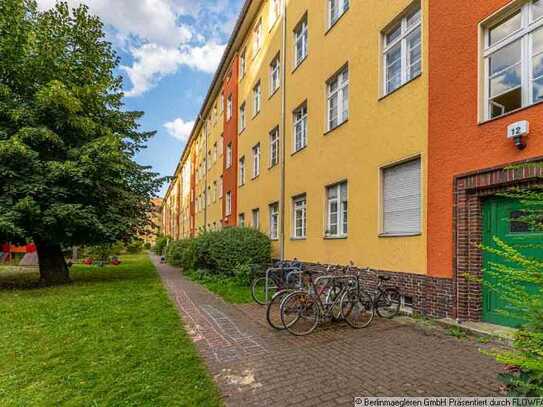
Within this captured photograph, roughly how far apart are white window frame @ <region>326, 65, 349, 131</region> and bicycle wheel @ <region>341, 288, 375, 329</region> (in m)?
5.24

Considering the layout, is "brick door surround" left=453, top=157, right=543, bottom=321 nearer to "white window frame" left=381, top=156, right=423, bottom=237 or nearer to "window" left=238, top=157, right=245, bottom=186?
"white window frame" left=381, top=156, right=423, bottom=237

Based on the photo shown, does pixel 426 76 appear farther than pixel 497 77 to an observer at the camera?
Yes

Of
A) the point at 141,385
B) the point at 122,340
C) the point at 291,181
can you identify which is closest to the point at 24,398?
the point at 141,385

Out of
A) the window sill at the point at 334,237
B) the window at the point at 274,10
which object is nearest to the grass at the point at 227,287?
the window sill at the point at 334,237

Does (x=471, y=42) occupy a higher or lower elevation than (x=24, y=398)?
higher

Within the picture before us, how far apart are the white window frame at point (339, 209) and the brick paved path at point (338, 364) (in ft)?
12.1

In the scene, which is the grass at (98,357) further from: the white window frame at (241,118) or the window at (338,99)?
the white window frame at (241,118)

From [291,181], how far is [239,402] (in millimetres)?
10692

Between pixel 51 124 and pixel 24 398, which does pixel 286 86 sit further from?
pixel 24 398

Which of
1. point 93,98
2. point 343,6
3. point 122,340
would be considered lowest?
point 122,340

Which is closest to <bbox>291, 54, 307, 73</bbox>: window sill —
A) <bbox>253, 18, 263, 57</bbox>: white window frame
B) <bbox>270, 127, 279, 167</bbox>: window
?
<bbox>270, 127, 279, 167</bbox>: window

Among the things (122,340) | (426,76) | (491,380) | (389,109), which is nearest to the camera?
(491,380)

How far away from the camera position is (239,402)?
3.62 metres

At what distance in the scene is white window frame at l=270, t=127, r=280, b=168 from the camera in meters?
16.0
